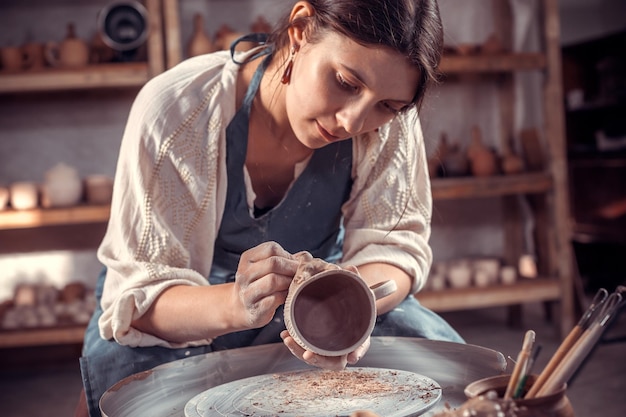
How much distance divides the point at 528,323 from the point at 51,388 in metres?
2.14

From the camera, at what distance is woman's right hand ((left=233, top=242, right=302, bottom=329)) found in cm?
98

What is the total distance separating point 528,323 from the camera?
3.55m

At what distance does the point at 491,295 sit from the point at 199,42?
5.19 ft

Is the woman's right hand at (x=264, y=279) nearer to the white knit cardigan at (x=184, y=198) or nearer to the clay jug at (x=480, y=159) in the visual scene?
the white knit cardigan at (x=184, y=198)

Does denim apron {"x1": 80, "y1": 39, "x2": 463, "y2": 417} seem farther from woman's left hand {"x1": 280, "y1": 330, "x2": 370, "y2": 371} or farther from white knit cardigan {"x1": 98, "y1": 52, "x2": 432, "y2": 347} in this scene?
woman's left hand {"x1": 280, "y1": 330, "x2": 370, "y2": 371}

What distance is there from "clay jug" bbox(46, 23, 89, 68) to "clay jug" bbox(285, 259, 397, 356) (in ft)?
7.31

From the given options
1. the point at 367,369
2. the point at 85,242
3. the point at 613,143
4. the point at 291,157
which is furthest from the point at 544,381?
the point at 613,143

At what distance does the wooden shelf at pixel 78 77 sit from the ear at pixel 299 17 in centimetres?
176

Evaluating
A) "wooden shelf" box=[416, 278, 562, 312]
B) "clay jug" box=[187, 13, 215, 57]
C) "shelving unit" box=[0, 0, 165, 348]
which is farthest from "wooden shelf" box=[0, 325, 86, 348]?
"wooden shelf" box=[416, 278, 562, 312]

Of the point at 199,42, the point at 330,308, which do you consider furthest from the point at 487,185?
the point at 330,308

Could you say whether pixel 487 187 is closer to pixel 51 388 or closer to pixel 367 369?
pixel 51 388

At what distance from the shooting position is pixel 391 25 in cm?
114

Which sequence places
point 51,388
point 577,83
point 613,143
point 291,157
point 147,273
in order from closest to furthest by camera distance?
point 147,273
point 291,157
point 51,388
point 613,143
point 577,83

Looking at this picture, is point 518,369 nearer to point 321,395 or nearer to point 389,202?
point 321,395
